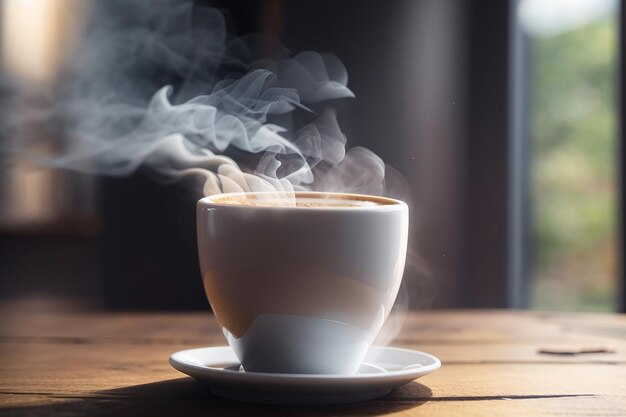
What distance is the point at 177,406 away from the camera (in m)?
0.55

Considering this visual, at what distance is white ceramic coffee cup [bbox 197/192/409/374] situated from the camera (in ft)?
1.86

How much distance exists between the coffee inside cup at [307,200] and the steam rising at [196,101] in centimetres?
1

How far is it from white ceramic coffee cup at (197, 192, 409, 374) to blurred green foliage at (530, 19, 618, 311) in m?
3.87

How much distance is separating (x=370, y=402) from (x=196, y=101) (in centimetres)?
48

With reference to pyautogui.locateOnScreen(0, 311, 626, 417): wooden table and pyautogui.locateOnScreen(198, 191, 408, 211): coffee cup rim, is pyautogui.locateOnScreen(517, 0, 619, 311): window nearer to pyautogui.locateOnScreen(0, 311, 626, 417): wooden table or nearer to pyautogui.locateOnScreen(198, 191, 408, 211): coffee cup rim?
pyautogui.locateOnScreen(0, 311, 626, 417): wooden table

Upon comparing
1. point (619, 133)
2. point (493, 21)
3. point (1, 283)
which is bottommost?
point (1, 283)

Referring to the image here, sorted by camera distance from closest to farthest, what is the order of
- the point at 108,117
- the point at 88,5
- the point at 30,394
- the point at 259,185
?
the point at 30,394
the point at 259,185
the point at 108,117
the point at 88,5

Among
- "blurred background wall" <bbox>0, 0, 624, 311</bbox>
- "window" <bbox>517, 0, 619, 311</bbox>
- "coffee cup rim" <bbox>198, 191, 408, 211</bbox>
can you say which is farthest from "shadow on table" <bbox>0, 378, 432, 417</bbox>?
"window" <bbox>517, 0, 619, 311</bbox>

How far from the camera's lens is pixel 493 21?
218cm

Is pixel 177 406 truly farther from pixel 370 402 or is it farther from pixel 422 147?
pixel 422 147

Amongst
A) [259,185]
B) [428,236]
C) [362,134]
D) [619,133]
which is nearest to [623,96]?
[619,133]

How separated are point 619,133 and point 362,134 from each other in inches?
21.1

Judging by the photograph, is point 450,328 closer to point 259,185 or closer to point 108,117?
point 259,185

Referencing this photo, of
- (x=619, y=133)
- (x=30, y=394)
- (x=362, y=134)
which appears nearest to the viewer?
(x=30, y=394)
